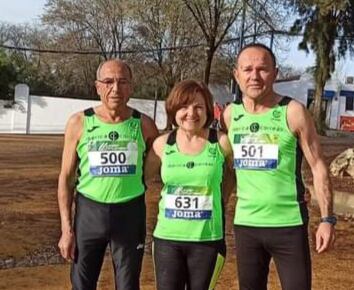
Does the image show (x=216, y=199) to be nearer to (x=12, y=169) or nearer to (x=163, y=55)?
(x=12, y=169)

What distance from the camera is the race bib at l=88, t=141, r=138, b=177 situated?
4.26 meters

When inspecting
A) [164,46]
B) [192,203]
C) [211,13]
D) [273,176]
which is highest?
[164,46]

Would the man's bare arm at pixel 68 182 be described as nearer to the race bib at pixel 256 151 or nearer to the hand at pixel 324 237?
the race bib at pixel 256 151

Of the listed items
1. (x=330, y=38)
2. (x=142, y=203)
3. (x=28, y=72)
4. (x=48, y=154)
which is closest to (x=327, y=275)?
(x=142, y=203)

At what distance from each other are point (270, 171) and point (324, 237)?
0.49 m

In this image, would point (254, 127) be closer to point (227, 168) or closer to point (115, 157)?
point (227, 168)

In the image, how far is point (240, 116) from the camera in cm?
408

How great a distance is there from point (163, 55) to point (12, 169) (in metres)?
28.4

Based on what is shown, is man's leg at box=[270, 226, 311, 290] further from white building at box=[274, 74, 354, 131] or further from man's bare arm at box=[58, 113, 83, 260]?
white building at box=[274, 74, 354, 131]

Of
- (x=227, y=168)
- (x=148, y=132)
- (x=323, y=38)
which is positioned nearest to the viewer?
(x=227, y=168)

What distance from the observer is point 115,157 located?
4.26 m

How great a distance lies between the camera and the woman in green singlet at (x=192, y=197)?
12.9ft

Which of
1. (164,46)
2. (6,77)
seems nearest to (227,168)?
(164,46)

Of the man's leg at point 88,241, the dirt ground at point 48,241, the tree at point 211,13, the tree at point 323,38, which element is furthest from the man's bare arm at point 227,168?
→ the tree at point 323,38
